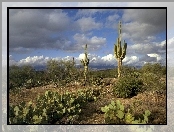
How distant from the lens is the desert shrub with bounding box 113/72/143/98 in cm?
819

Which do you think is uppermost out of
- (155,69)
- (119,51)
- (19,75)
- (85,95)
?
(119,51)

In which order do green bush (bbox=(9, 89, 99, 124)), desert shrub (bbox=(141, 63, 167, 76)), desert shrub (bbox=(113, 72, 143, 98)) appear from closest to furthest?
green bush (bbox=(9, 89, 99, 124)) → desert shrub (bbox=(141, 63, 167, 76)) → desert shrub (bbox=(113, 72, 143, 98))

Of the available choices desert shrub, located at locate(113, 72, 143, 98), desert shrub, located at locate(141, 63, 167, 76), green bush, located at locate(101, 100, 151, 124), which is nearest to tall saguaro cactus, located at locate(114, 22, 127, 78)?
desert shrub, located at locate(113, 72, 143, 98)

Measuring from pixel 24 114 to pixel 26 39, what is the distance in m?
1.41

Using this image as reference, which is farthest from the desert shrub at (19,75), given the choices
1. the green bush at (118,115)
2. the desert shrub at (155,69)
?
the desert shrub at (155,69)

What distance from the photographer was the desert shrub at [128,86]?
8.19m

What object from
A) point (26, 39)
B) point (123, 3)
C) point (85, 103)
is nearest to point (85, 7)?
point (123, 3)

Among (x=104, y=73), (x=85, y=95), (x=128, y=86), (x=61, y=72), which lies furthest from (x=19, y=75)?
(x=128, y=86)

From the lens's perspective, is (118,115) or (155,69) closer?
(118,115)

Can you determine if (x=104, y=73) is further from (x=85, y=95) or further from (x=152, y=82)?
(x=152, y=82)

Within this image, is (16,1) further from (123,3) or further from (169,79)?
(169,79)

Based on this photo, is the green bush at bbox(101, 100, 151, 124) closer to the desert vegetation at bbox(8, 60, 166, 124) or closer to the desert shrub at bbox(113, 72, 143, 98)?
the desert vegetation at bbox(8, 60, 166, 124)

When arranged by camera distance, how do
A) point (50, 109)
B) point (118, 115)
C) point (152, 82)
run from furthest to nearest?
point (152, 82) → point (50, 109) → point (118, 115)

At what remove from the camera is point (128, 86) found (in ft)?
27.1
